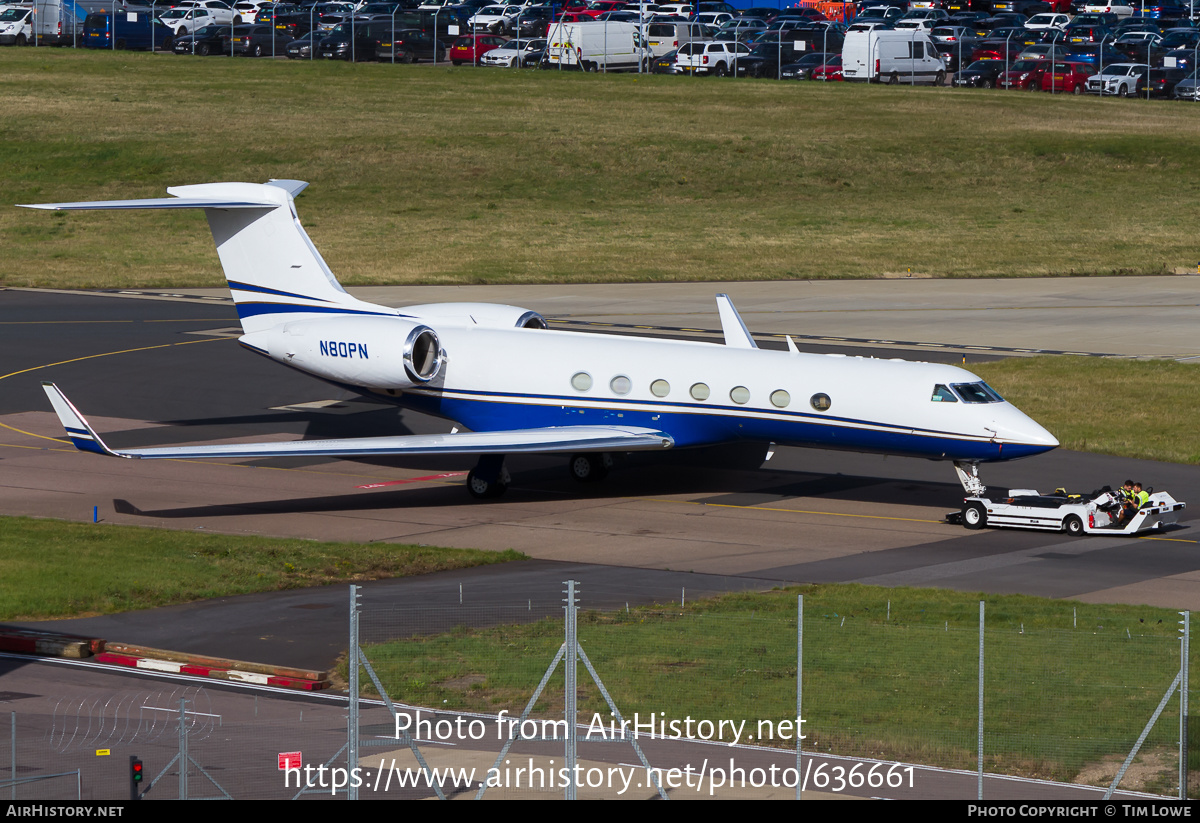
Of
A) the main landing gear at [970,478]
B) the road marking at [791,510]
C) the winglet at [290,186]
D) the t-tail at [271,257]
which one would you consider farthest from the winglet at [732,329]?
the winglet at [290,186]

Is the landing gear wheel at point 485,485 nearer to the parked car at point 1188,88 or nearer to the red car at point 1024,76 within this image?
the red car at point 1024,76

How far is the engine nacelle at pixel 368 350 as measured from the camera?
37969 millimetres

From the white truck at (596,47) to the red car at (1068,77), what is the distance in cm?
2898

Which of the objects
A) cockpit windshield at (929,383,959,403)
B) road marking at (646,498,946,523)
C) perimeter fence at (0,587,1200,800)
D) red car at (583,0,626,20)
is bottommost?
road marking at (646,498,946,523)

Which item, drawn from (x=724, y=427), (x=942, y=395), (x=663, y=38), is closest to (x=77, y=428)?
(x=724, y=427)

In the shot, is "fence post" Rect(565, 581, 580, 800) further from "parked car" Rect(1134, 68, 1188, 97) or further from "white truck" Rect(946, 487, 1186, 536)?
"parked car" Rect(1134, 68, 1188, 97)

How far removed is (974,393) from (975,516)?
8.68 feet

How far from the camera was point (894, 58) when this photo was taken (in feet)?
393

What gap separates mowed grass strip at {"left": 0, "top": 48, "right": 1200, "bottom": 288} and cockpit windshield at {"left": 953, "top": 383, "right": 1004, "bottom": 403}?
3986 cm

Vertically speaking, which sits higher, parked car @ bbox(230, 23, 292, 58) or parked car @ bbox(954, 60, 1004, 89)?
parked car @ bbox(230, 23, 292, 58)

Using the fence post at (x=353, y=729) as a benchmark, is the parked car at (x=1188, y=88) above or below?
above

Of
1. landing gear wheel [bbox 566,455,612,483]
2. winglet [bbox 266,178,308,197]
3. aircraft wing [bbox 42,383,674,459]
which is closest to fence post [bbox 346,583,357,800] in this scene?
aircraft wing [bbox 42,383,674,459]

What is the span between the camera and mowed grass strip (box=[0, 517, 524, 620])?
28.8 m

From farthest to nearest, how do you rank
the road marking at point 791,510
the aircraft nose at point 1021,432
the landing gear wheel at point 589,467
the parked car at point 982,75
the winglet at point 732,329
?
the parked car at point 982,75
the winglet at point 732,329
the landing gear wheel at point 589,467
the road marking at point 791,510
the aircraft nose at point 1021,432
